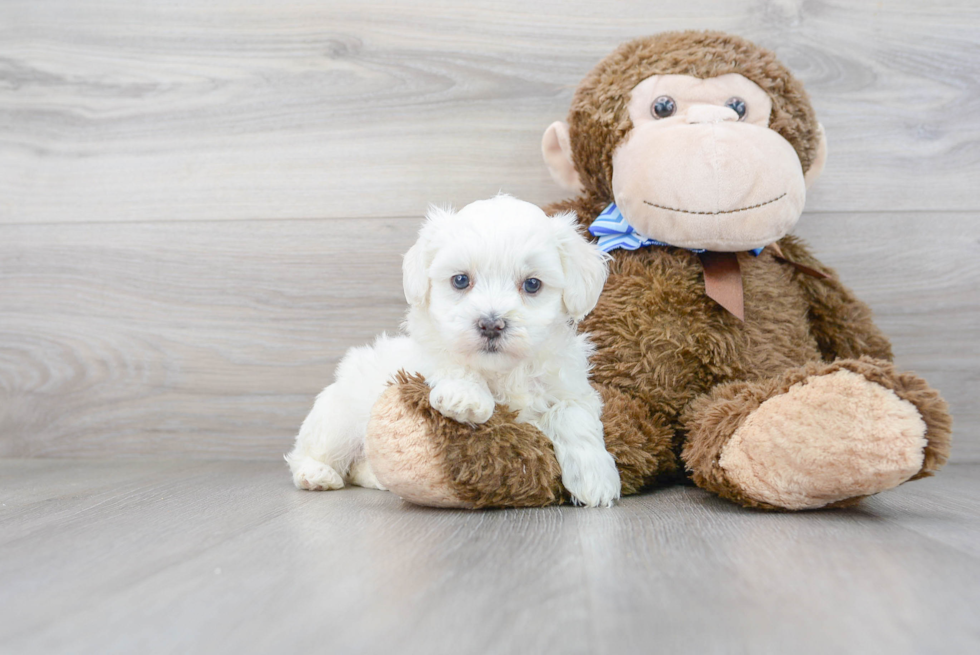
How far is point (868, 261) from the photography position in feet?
4.86

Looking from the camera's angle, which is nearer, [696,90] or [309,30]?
[696,90]

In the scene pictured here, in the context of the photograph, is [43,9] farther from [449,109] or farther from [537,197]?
[537,197]

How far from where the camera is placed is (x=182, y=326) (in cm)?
157

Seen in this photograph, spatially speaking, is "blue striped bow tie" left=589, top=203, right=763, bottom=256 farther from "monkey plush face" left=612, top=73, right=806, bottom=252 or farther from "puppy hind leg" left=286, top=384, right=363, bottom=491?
"puppy hind leg" left=286, top=384, right=363, bottom=491

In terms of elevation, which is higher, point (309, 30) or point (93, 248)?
point (309, 30)

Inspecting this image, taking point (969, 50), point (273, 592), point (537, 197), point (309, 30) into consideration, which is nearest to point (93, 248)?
point (309, 30)

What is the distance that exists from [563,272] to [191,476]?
2.67ft

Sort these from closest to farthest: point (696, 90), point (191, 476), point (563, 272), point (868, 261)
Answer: point (563, 272) → point (696, 90) → point (191, 476) → point (868, 261)

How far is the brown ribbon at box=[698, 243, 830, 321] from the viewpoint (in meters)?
1.16

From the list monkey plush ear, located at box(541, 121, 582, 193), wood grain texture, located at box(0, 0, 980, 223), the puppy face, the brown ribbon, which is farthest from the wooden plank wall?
the puppy face

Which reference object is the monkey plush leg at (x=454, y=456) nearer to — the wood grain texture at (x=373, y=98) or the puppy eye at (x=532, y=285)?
the puppy eye at (x=532, y=285)

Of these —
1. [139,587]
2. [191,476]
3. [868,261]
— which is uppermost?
[868,261]

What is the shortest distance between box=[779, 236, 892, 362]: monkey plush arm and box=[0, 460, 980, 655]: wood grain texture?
0.29 meters

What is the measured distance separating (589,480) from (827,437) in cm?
30
